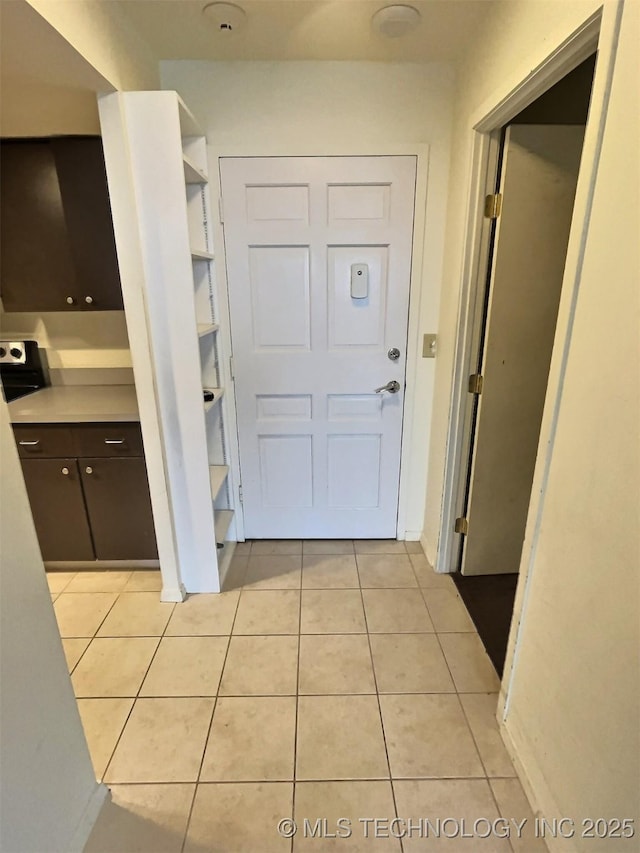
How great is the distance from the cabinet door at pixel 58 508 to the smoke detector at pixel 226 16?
1.90m

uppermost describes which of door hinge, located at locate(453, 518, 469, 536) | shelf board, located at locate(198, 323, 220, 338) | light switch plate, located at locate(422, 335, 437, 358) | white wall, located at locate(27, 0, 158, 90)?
Answer: white wall, located at locate(27, 0, 158, 90)

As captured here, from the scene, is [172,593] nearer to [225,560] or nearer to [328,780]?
[225,560]

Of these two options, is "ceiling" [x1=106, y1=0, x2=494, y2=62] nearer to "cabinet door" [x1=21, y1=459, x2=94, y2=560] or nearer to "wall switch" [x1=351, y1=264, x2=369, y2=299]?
"wall switch" [x1=351, y1=264, x2=369, y2=299]

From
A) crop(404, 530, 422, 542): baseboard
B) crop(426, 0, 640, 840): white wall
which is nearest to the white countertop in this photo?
crop(404, 530, 422, 542): baseboard

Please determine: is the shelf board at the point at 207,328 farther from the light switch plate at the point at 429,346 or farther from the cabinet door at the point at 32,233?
the light switch plate at the point at 429,346

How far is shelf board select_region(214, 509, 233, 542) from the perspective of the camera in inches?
90.3

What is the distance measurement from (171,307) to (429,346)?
4.14 ft

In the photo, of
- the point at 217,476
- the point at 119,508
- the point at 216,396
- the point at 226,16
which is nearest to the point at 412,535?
the point at 217,476

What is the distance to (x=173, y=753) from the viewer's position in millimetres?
1464

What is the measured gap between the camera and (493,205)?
6.00ft

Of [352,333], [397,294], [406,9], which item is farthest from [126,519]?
[406,9]

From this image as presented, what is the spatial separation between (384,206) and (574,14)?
107cm

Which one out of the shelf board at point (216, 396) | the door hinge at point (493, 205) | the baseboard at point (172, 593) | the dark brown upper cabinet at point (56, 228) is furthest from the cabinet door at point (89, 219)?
the door hinge at point (493, 205)

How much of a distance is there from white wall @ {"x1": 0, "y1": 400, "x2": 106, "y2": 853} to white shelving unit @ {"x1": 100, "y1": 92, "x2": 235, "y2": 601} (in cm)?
89
